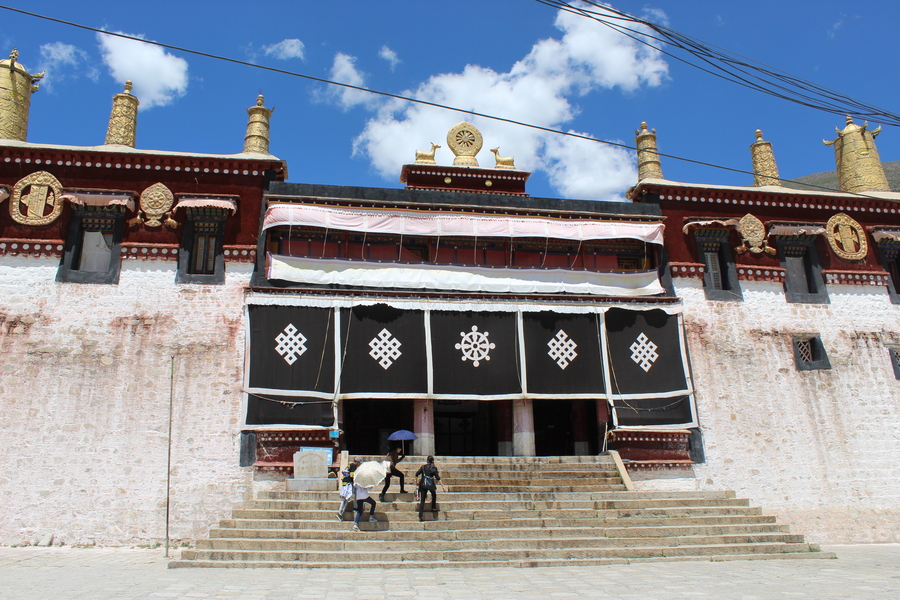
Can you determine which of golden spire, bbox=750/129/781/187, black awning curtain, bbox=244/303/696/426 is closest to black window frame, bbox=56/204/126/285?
black awning curtain, bbox=244/303/696/426

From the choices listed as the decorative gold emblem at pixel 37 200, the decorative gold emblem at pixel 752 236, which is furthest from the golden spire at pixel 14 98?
the decorative gold emblem at pixel 752 236

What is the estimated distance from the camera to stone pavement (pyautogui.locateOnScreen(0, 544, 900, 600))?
24.7 feet

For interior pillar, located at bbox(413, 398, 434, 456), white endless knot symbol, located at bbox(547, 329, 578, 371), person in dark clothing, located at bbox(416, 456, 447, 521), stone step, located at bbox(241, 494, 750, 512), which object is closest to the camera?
person in dark clothing, located at bbox(416, 456, 447, 521)

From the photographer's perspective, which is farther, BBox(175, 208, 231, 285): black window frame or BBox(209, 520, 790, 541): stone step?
BBox(175, 208, 231, 285): black window frame

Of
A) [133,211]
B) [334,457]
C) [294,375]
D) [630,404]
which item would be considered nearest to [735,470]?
[630,404]

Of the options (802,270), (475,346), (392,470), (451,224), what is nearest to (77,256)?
(451,224)

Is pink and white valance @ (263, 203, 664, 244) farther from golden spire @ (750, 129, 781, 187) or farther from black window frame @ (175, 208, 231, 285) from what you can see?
golden spire @ (750, 129, 781, 187)

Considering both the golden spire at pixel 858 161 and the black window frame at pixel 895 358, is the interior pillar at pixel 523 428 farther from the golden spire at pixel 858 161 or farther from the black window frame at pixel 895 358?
the golden spire at pixel 858 161

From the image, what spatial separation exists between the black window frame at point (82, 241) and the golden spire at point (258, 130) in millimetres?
3685

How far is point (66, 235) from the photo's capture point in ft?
46.1

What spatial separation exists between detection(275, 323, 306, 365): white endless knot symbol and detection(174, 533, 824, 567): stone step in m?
4.94

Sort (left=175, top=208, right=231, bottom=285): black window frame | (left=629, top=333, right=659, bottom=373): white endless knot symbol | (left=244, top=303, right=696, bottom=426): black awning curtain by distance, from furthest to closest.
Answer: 1. (left=629, top=333, right=659, bottom=373): white endless knot symbol
2. (left=175, top=208, right=231, bottom=285): black window frame
3. (left=244, top=303, right=696, bottom=426): black awning curtain

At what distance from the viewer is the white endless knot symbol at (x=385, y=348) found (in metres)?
14.1

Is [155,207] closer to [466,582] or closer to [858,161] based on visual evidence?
[466,582]
